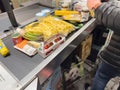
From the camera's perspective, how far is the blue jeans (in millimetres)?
972

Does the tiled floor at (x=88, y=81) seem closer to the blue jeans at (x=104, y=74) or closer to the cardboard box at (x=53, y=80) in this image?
the blue jeans at (x=104, y=74)

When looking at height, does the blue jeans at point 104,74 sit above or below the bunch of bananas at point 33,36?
below

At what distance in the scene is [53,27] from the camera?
83 centimetres

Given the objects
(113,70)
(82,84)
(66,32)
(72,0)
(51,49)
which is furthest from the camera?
(82,84)

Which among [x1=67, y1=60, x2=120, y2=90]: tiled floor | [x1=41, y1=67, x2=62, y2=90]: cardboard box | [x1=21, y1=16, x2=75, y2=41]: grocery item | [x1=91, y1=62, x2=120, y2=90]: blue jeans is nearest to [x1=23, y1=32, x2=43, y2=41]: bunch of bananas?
[x1=21, y1=16, x2=75, y2=41]: grocery item

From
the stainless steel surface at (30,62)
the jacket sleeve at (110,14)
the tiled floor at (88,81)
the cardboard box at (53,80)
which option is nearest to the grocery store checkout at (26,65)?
the stainless steel surface at (30,62)

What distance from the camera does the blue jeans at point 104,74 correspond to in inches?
38.3

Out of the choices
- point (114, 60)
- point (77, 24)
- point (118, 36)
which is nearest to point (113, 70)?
point (114, 60)

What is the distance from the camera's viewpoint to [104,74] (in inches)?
40.8

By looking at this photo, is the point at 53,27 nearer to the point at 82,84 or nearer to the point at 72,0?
the point at 72,0

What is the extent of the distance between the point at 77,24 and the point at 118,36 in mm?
294

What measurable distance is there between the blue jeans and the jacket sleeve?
388mm

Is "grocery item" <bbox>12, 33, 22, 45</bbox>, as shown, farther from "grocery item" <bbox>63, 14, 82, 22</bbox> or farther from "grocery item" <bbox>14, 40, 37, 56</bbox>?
"grocery item" <bbox>63, 14, 82, 22</bbox>

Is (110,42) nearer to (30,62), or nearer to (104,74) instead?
(104,74)
